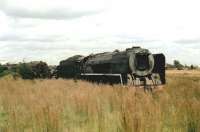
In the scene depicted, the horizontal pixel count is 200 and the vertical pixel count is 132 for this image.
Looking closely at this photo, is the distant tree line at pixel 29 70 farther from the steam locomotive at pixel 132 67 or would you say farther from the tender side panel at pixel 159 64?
the tender side panel at pixel 159 64

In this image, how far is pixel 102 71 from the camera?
27.5 m

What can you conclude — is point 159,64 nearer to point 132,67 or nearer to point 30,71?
point 132,67

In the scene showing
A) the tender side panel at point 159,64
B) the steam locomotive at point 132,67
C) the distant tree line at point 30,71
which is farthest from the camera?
the distant tree line at point 30,71

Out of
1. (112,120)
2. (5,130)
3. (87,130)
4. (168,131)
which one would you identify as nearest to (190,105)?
(168,131)

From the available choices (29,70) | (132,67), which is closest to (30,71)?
(29,70)

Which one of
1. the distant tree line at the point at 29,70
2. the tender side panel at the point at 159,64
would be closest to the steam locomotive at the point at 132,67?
the tender side panel at the point at 159,64

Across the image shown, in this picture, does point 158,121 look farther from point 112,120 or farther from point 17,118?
point 17,118

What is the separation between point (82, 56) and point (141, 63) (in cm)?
1061

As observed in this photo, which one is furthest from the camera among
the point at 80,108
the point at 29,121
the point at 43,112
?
the point at 80,108

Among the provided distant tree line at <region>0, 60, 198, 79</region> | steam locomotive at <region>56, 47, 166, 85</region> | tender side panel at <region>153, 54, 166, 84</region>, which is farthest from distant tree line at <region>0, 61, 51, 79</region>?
tender side panel at <region>153, 54, 166, 84</region>

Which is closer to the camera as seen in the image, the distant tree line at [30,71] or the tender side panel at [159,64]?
the tender side panel at [159,64]

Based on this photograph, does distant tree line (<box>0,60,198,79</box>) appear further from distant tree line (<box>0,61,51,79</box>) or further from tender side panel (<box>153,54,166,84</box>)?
tender side panel (<box>153,54,166,84</box>)

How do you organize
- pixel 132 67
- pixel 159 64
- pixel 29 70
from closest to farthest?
1. pixel 132 67
2. pixel 159 64
3. pixel 29 70

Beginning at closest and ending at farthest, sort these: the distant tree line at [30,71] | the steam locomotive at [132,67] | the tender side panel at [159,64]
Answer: the steam locomotive at [132,67], the tender side panel at [159,64], the distant tree line at [30,71]
